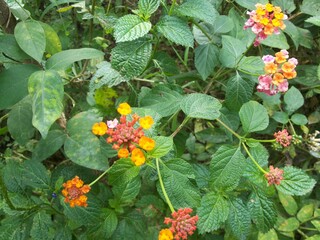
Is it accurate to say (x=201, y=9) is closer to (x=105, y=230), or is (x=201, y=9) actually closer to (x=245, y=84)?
(x=245, y=84)

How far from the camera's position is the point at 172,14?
3.72 feet

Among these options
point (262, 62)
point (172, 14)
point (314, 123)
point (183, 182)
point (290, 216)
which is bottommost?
point (290, 216)

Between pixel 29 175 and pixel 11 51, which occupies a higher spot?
pixel 11 51

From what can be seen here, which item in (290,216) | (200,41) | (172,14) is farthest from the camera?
(290,216)

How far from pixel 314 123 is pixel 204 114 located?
2.80ft

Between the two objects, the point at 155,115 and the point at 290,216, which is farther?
the point at 290,216

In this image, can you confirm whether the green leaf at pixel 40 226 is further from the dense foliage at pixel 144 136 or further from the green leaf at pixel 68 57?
the green leaf at pixel 68 57

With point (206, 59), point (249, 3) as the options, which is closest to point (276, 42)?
point (249, 3)

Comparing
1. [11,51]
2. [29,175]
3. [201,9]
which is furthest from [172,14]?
[29,175]

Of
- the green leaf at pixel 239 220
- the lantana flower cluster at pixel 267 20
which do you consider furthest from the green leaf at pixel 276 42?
the green leaf at pixel 239 220

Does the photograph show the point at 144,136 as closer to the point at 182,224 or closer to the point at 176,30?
the point at 182,224

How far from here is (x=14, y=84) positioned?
1020 millimetres

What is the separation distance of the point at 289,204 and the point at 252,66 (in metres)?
0.55

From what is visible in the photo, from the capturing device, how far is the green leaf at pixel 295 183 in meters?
1.02
